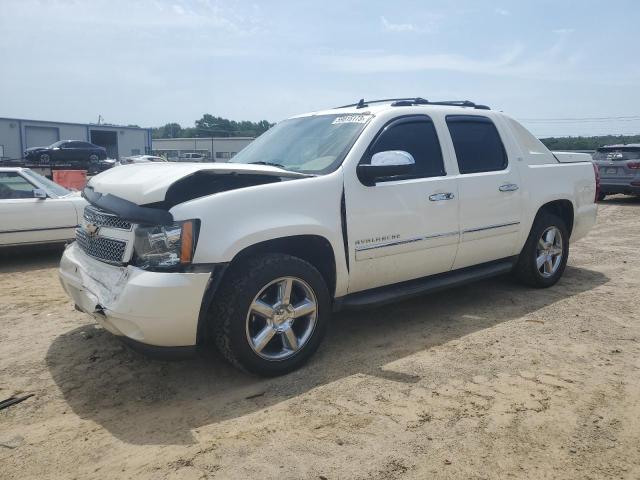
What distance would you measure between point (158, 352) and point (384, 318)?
2.29 meters

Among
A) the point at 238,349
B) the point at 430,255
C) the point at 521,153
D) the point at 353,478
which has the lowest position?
the point at 353,478

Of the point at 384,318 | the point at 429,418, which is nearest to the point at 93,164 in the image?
the point at 384,318

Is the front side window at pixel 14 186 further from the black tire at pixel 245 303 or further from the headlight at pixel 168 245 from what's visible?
the black tire at pixel 245 303

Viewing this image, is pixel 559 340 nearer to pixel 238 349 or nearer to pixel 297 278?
pixel 297 278

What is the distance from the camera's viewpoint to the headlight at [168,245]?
3137mm

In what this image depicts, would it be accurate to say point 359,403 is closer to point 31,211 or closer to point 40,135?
point 31,211

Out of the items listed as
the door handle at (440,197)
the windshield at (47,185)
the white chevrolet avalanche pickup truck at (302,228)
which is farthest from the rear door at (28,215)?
the door handle at (440,197)

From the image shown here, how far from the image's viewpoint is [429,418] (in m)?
3.03

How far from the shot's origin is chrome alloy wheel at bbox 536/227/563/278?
559 centimetres

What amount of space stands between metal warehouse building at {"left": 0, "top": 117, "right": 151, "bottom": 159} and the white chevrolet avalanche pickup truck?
3852 cm

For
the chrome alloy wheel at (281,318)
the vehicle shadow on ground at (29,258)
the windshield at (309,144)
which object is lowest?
the vehicle shadow on ground at (29,258)

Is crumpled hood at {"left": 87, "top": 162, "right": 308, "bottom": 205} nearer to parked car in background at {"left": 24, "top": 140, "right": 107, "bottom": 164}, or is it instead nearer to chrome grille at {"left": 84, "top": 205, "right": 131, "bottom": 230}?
chrome grille at {"left": 84, "top": 205, "right": 131, "bottom": 230}

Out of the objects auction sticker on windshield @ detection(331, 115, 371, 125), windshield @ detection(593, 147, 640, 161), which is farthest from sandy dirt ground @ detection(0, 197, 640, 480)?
windshield @ detection(593, 147, 640, 161)

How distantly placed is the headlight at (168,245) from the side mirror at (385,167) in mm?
1350
